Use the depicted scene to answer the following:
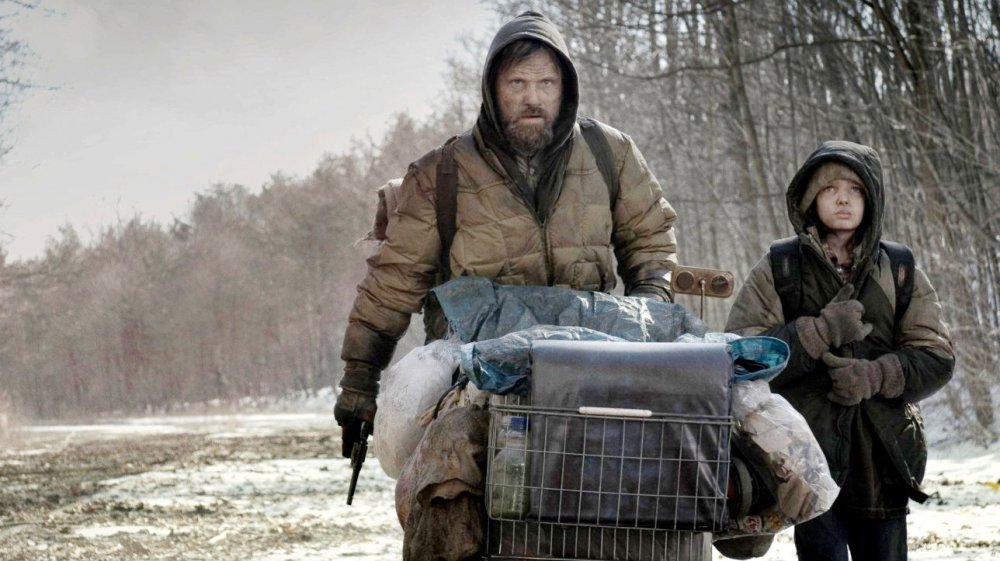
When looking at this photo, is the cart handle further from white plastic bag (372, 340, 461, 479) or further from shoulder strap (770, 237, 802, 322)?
shoulder strap (770, 237, 802, 322)

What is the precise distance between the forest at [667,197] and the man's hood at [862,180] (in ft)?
23.1

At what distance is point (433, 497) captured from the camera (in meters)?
3.58

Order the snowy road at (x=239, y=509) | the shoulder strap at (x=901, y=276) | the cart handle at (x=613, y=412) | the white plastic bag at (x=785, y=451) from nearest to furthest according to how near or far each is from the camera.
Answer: the cart handle at (x=613, y=412)
the white plastic bag at (x=785, y=451)
the shoulder strap at (x=901, y=276)
the snowy road at (x=239, y=509)

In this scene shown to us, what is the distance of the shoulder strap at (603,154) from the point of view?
191 inches

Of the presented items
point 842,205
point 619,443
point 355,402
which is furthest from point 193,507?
point 619,443

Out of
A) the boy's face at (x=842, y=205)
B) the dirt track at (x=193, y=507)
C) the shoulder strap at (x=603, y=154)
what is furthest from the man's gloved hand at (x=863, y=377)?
the dirt track at (x=193, y=507)

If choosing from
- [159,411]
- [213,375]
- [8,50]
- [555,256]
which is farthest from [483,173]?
[213,375]

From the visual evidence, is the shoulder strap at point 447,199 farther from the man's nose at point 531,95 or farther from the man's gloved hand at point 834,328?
the man's gloved hand at point 834,328

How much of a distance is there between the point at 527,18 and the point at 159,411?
49.8m

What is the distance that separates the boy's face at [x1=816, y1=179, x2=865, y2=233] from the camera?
16.7 feet

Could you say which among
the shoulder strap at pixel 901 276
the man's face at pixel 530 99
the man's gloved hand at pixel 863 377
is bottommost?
the man's gloved hand at pixel 863 377

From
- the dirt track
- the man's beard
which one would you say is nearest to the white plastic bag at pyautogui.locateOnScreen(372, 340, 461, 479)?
the man's beard

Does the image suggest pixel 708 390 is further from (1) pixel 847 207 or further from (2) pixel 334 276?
(2) pixel 334 276

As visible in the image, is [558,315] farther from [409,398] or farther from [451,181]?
[451,181]
